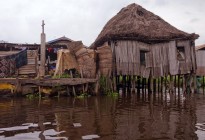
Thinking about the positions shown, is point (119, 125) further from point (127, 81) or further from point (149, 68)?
point (127, 81)

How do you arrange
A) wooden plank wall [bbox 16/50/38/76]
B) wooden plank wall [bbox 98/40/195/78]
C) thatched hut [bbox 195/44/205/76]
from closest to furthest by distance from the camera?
wooden plank wall [bbox 98/40/195/78], wooden plank wall [bbox 16/50/38/76], thatched hut [bbox 195/44/205/76]

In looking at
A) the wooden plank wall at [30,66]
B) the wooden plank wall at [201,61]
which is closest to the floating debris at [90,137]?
the wooden plank wall at [30,66]

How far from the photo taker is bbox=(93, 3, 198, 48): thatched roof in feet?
65.5

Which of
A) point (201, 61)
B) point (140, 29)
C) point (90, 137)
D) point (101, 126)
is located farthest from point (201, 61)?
point (90, 137)

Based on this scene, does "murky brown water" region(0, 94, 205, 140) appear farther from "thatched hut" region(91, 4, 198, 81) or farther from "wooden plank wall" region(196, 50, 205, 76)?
"wooden plank wall" region(196, 50, 205, 76)

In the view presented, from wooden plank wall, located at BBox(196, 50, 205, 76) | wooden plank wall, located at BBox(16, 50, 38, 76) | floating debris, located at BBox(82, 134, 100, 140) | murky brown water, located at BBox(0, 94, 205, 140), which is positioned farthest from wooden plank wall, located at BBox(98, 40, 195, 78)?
floating debris, located at BBox(82, 134, 100, 140)

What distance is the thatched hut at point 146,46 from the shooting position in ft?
65.9

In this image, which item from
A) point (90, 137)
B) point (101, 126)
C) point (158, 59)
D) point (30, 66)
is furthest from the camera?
point (158, 59)

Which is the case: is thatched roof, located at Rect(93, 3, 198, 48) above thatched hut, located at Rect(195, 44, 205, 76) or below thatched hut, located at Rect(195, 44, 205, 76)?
above

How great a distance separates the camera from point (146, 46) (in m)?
21.1

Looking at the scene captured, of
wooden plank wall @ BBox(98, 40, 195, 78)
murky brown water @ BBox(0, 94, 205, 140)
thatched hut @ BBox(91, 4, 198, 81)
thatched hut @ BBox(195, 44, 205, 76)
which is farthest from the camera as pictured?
thatched hut @ BBox(195, 44, 205, 76)

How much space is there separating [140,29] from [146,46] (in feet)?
4.66

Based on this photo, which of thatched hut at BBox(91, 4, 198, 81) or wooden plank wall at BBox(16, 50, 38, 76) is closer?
thatched hut at BBox(91, 4, 198, 81)

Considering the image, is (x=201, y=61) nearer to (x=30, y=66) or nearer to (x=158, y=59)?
(x=158, y=59)
